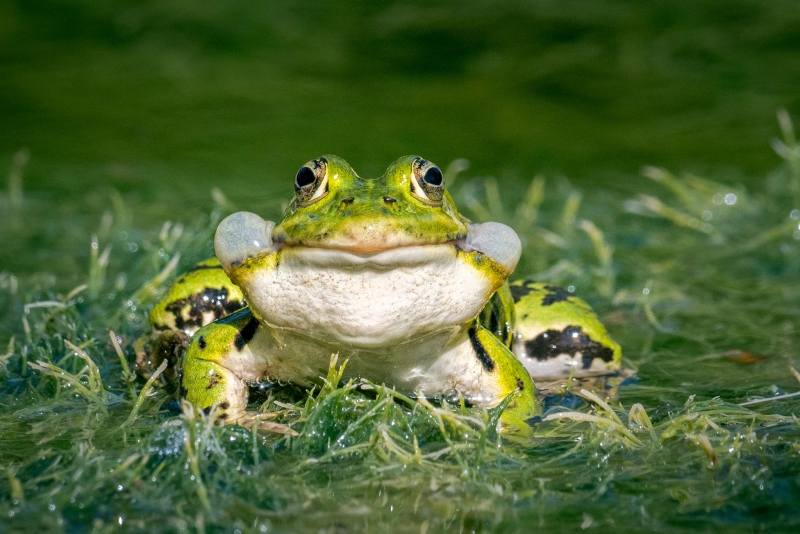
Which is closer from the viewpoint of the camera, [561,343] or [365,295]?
[365,295]

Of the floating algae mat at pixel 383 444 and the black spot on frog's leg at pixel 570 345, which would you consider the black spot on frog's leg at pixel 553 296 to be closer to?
the black spot on frog's leg at pixel 570 345

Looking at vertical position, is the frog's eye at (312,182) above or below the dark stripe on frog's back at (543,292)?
above

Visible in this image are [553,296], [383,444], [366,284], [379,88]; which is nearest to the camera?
[366,284]

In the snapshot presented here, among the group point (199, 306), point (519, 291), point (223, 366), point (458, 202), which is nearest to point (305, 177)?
point (223, 366)

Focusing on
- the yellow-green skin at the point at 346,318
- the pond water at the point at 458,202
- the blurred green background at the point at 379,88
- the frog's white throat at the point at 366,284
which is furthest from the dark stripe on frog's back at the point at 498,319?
the blurred green background at the point at 379,88

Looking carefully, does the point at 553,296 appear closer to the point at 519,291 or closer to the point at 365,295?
the point at 519,291

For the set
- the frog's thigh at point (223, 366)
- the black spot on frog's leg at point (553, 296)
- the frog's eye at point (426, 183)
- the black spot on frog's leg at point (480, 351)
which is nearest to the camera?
the frog's eye at point (426, 183)

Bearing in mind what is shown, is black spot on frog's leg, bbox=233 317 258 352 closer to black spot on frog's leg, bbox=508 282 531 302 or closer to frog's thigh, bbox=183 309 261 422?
frog's thigh, bbox=183 309 261 422

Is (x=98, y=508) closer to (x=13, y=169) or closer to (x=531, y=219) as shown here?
(x=531, y=219)
